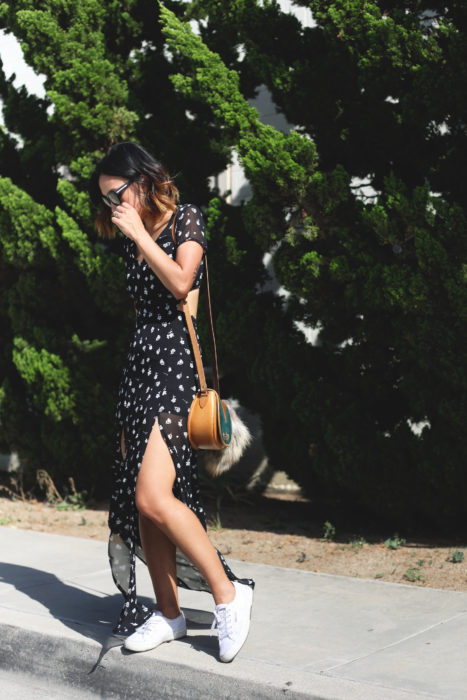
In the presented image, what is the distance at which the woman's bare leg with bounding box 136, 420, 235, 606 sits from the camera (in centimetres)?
323

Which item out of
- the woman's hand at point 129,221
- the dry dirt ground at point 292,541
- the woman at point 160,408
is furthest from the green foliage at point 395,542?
the woman's hand at point 129,221

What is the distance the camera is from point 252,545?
18.3 feet

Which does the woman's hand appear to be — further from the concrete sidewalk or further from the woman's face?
the concrete sidewalk

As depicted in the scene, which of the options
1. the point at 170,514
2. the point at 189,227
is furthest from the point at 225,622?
the point at 189,227

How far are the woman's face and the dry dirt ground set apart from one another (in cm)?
251

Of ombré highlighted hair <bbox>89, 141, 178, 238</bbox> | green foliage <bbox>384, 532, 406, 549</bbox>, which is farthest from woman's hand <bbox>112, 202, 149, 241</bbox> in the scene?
green foliage <bbox>384, 532, 406, 549</bbox>

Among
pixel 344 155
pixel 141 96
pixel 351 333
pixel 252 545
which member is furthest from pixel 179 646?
pixel 141 96

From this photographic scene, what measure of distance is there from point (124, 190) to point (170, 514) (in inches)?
49.4

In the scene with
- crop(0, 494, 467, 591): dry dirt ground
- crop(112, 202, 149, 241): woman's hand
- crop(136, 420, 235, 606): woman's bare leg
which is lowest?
crop(0, 494, 467, 591): dry dirt ground

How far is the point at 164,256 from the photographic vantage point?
322 cm

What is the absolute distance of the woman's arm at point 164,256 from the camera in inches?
126

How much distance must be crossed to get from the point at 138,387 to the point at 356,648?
1369 millimetres

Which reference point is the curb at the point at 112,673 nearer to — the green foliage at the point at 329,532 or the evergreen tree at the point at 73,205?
the green foliage at the point at 329,532

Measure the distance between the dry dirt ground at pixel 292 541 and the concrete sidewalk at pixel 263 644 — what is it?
12.4 inches
